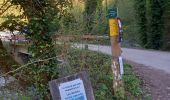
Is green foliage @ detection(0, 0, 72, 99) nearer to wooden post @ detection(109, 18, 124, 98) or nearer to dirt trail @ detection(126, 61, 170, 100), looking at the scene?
wooden post @ detection(109, 18, 124, 98)

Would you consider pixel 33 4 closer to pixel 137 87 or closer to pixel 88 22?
pixel 88 22

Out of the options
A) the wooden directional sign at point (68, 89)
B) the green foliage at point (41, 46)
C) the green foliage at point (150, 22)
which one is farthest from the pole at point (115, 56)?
the green foliage at point (150, 22)

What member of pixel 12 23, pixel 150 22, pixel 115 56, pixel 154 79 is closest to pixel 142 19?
pixel 150 22

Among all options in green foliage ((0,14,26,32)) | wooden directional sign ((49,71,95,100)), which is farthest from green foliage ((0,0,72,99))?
wooden directional sign ((49,71,95,100))

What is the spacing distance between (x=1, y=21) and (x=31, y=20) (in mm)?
1513

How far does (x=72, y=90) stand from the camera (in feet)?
15.6

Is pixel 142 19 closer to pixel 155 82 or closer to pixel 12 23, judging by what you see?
pixel 155 82

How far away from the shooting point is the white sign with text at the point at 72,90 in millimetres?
4703

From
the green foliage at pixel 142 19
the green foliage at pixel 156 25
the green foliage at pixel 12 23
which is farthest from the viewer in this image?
the green foliage at pixel 142 19

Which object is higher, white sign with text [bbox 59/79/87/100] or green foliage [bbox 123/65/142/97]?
white sign with text [bbox 59/79/87/100]

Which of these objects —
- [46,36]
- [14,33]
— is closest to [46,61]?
[46,36]

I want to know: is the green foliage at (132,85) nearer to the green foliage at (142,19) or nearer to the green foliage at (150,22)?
the green foliage at (150,22)

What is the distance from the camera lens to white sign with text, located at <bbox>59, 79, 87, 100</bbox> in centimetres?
470

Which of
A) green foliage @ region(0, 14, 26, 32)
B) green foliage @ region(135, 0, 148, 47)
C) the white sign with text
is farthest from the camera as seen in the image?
green foliage @ region(135, 0, 148, 47)
